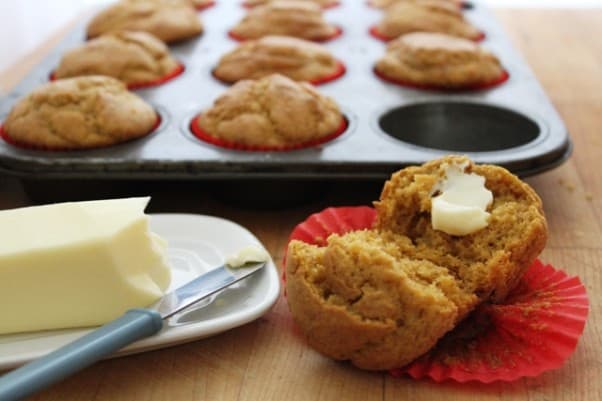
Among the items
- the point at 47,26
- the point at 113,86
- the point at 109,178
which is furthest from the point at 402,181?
the point at 47,26

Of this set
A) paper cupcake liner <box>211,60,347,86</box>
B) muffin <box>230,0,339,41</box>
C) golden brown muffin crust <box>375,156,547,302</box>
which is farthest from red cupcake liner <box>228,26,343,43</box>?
golden brown muffin crust <box>375,156,547,302</box>

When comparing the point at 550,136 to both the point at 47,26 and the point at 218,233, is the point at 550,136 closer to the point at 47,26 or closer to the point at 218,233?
the point at 218,233

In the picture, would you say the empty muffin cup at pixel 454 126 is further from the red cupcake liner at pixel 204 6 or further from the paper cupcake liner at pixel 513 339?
the red cupcake liner at pixel 204 6

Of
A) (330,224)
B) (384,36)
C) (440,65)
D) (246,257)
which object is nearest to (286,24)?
(384,36)

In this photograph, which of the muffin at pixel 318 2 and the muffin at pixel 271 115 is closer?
the muffin at pixel 271 115

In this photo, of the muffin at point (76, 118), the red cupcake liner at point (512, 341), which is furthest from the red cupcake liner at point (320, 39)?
the red cupcake liner at point (512, 341)

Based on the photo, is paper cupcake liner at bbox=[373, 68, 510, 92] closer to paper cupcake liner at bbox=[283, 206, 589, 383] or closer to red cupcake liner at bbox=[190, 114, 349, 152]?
red cupcake liner at bbox=[190, 114, 349, 152]
